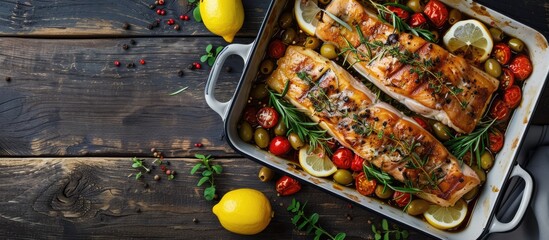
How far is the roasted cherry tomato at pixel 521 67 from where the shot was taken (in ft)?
9.91

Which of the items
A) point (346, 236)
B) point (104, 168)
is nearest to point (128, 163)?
point (104, 168)

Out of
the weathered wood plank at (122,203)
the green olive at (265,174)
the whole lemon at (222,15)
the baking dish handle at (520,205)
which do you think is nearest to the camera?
the baking dish handle at (520,205)

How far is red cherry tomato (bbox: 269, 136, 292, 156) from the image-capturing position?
10.2 ft

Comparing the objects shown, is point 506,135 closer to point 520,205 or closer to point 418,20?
point 520,205

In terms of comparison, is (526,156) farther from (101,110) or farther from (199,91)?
(101,110)

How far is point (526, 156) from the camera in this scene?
3.25m

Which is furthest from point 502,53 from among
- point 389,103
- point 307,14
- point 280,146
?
point 280,146

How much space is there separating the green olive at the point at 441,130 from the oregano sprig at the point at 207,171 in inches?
46.2

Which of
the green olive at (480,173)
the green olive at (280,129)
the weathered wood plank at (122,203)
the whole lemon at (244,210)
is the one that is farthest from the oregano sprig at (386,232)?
the green olive at (280,129)

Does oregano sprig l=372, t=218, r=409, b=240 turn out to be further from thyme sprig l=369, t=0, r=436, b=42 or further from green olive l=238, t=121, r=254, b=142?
thyme sprig l=369, t=0, r=436, b=42

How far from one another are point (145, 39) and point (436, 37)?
5.22 ft

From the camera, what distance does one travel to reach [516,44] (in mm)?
3008

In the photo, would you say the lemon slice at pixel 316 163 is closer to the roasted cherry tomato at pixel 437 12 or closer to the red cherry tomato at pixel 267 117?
the red cherry tomato at pixel 267 117

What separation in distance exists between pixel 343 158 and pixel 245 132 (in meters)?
0.52
